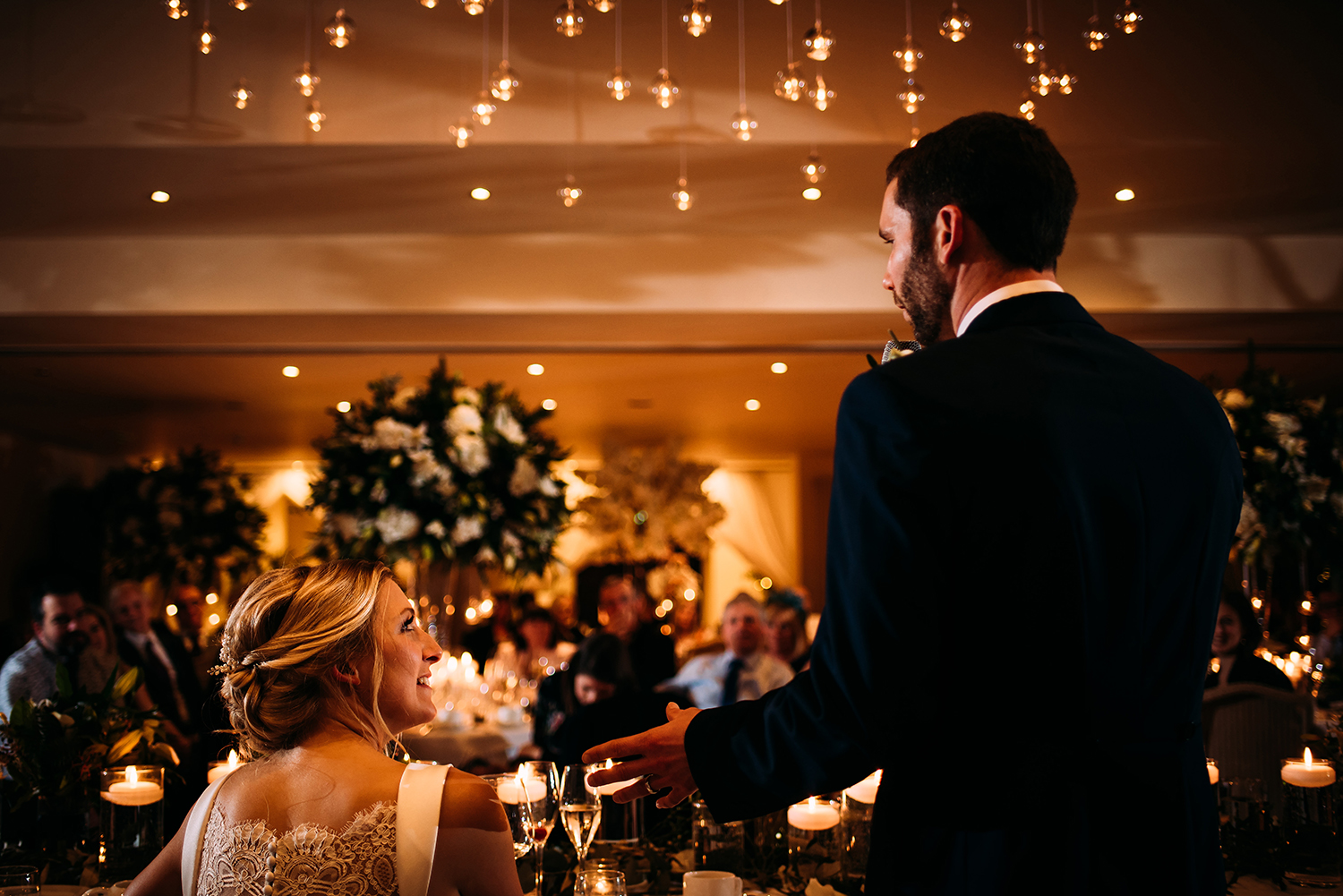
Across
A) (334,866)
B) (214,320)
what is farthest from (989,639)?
(214,320)

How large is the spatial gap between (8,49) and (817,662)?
4388 mm

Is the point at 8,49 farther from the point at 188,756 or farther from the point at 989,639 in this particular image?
the point at 989,639

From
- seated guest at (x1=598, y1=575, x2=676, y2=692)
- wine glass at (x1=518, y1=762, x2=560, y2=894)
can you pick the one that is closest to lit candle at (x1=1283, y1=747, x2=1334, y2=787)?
wine glass at (x1=518, y1=762, x2=560, y2=894)

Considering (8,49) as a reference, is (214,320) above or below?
below

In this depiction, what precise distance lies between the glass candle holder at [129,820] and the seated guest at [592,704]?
1364mm

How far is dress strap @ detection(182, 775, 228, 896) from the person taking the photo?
4.95 ft

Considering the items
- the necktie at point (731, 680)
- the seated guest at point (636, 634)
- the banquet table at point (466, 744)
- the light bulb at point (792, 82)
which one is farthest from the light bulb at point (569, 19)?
the seated guest at point (636, 634)

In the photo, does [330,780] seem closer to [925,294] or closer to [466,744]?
[925,294]

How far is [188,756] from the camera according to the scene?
4.88 meters

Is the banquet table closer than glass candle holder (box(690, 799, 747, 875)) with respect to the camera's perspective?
No

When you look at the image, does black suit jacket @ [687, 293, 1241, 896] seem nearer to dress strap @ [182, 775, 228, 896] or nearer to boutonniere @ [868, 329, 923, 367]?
boutonniere @ [868, 329, 923, 367]

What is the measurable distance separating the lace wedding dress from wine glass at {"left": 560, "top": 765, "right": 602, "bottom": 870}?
490 mm

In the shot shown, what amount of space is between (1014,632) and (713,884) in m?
0.96

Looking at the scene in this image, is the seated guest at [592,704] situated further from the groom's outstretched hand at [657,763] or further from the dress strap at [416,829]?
the groom's outstretched hand at [657,763]
